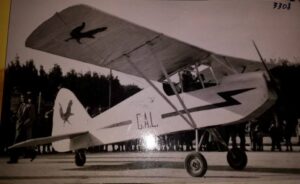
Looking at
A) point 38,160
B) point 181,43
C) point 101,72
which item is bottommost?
point 38,160

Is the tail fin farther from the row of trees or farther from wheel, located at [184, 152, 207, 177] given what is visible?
wheel, located at [184, 152, 207, 177]

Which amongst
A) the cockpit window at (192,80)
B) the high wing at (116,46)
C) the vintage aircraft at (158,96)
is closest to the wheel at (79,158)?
the vintage aircraft at (158,96)

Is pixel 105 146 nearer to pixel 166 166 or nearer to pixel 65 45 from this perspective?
pixel 166 166

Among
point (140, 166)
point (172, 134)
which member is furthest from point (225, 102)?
point (140, 166)

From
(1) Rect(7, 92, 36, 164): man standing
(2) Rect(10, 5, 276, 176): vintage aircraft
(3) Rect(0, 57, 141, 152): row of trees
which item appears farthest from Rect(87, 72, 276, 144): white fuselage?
(1) Rect(7, 92, 36, 164): man standing

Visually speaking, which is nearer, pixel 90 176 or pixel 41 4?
pixel 90 176

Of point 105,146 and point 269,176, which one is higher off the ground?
point 105,146

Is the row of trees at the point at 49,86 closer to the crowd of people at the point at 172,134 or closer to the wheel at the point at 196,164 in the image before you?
the crowd of people at the point at 172,134

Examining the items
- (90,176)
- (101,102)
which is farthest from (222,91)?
(90,176)
